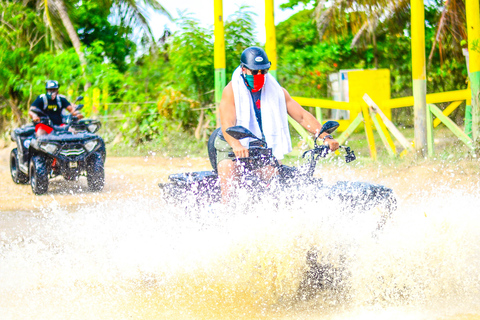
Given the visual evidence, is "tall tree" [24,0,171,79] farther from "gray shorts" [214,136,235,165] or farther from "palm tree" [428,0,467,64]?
"gray shorts" [214,136,235,165]

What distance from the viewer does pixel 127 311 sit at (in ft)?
13.9

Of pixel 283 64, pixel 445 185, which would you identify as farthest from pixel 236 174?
pixel 283 64

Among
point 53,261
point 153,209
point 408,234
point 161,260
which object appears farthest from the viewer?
point 153,209

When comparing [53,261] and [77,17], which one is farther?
[77,17]

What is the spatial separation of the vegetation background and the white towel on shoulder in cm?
845

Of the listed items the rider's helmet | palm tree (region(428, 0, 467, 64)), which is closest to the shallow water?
the rider's helmet

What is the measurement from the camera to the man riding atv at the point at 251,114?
463 centimetres

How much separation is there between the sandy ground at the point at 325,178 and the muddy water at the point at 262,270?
294 centimetres

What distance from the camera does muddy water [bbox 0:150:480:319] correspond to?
419 cm

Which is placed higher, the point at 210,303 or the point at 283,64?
the point at 283,64

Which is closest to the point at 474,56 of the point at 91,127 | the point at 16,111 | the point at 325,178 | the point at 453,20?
the point at 325,178

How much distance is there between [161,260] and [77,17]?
1998cm

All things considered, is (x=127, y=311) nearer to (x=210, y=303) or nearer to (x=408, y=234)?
(x=210, y=303)

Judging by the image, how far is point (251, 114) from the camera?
4.85m
